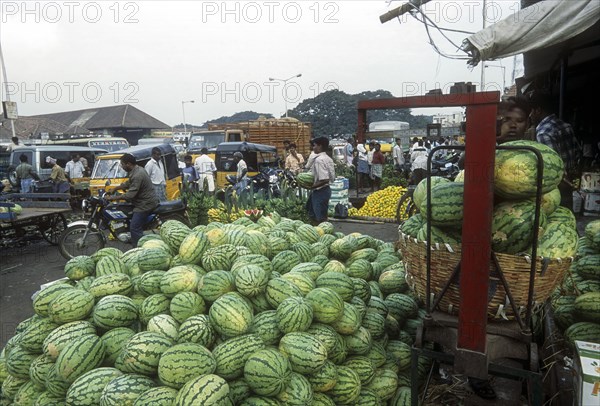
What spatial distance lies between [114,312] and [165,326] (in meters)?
0.42

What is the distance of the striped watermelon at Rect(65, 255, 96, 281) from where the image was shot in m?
3.46

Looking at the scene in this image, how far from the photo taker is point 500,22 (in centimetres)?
327

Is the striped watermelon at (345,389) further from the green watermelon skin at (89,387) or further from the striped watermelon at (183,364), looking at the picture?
the green watermelon skin at (89,387)

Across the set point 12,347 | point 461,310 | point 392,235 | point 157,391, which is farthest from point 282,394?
point 392,235

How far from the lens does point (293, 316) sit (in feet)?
8.70

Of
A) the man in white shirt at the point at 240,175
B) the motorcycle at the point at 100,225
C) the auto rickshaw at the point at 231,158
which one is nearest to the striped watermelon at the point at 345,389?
the motorcycle at the point at 100,225

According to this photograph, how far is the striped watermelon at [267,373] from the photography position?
2.35 meters

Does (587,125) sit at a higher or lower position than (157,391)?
higher

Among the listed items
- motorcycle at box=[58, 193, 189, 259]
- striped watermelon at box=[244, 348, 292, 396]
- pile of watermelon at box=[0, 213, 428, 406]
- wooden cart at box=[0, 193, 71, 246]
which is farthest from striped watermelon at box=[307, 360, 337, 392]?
wooden cart at box=[0, 193, 71, 246]

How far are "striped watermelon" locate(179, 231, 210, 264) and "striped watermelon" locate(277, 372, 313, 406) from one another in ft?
4.24

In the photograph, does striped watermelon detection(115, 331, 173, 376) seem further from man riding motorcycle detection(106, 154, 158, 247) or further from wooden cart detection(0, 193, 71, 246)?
wooden cart detection(0, 193, 71, 246)

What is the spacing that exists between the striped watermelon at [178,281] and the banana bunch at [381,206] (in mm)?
8419

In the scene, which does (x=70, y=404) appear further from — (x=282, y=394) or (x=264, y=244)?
(x=264, y=244)

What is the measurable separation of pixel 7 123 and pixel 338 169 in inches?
1457
